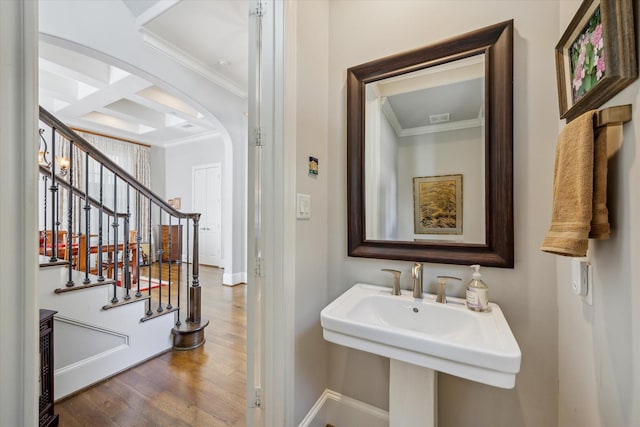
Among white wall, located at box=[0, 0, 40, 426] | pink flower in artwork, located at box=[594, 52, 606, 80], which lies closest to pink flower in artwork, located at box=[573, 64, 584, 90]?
pink flower in artwork, located at box=[594, 52, 606, 80]

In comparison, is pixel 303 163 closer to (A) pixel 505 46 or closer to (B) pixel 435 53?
(B) pixel 435 53

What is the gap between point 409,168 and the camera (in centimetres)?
140

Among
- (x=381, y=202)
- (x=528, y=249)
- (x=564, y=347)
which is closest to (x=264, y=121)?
(x=381, y=202)

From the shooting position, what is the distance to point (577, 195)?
725 mm

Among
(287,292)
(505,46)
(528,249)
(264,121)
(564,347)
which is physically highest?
(505,46)

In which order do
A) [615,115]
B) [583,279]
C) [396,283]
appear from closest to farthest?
[615,115], [583,279], [396,283]

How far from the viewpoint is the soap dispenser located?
1091 millimetres

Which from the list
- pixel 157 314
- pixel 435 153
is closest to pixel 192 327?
pixel 157 314

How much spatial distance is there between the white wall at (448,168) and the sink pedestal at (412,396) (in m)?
0.61

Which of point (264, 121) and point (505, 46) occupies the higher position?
point (505, 46)

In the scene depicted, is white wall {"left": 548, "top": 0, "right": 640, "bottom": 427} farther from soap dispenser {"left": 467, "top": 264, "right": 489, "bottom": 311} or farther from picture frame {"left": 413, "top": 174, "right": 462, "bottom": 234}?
picture frame {"left": 413, "top": 174, "right": 462, "bottom": 234}

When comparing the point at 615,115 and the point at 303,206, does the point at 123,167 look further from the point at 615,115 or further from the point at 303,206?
the point at 615,115

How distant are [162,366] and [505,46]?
2992 mm

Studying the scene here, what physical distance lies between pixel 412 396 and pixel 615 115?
1158mm
